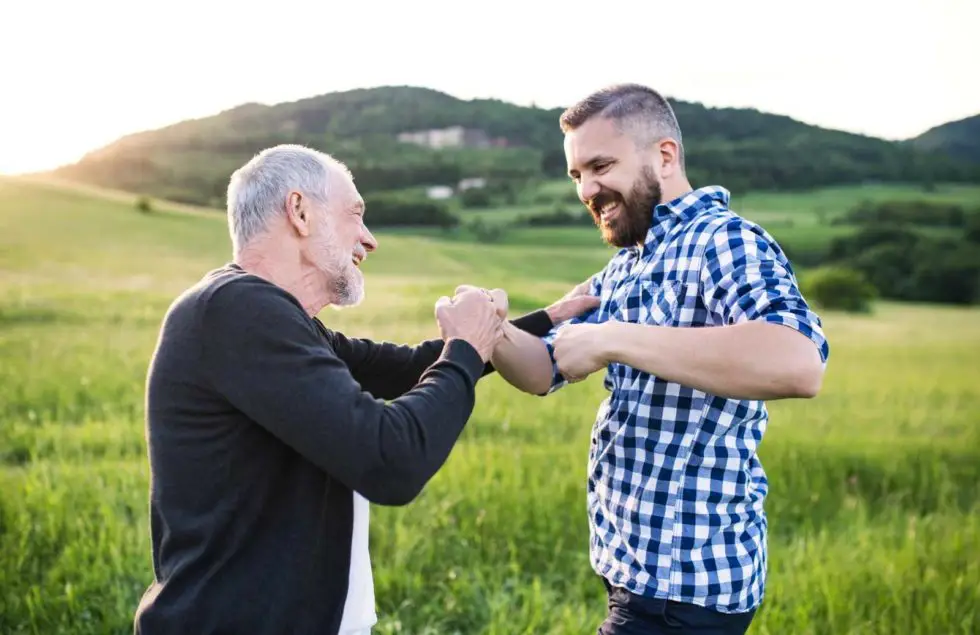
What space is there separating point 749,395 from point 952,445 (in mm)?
6800

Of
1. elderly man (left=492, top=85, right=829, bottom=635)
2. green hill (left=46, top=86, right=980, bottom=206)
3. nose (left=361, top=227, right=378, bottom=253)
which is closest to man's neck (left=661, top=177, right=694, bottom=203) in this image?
elderly man (left=492, top=85, right=829, bottom=635)

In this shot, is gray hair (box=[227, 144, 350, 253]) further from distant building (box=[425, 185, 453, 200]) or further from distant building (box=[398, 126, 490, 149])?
distant building (box=[398, 126, 490, 149])

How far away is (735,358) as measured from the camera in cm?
201

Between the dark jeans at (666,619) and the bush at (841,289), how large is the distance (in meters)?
16.3

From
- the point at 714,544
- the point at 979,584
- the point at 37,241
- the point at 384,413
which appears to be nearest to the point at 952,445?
the point at 979,584

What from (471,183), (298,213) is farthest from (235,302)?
(471,183)

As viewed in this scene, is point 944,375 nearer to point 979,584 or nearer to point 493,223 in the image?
point 979,584

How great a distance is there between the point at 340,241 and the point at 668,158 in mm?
981

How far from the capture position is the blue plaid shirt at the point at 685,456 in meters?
2.31

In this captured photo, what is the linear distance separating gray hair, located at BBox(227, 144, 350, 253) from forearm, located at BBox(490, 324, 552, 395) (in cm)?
75

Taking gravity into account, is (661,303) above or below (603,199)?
below

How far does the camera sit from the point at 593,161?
253 centimetres

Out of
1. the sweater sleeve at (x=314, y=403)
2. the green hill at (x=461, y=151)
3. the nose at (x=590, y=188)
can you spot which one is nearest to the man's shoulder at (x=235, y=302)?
the sweater sleeve at (x=314, y=403)

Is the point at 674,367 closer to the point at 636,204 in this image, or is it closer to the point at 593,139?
the point at 636,204
